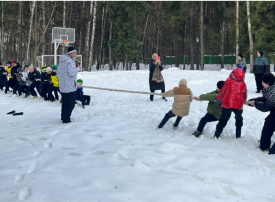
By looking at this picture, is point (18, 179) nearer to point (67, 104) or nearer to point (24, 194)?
point (24, 194)

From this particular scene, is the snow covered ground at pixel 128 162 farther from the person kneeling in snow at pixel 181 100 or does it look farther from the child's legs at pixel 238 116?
the person kneeling in snow at pixel 181 100

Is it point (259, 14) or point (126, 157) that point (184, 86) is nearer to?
point (126, 157)

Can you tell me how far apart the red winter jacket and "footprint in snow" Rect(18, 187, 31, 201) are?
3765 millimetres

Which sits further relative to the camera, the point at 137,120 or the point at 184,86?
the point at 137,120

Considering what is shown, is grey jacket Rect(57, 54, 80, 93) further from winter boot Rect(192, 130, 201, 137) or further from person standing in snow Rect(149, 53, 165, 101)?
person standing in snow Rect(149, 53, 165, 101)

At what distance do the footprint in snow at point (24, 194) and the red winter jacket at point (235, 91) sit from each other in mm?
3765

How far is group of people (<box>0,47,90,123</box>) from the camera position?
294 inches

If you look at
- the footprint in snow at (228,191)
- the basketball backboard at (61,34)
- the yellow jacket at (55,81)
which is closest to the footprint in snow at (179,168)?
the footprint in snow at (228,191)

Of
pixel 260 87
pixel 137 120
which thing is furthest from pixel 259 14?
pixel 137 120

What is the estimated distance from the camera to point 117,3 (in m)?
30.9

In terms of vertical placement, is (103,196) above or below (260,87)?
below

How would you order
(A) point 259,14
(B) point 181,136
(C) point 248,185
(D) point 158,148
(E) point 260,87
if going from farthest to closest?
(A) point 259,14
(E) point 260,87
(B) point 181,136
(D) point 158,148
(C) point 248,185

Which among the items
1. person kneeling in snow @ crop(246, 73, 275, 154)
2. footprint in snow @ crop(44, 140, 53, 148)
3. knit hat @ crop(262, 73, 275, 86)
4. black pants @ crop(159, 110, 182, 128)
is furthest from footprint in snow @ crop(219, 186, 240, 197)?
footprint in snow @ crop(44, 140, 53, 148)

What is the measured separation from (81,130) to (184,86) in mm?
2433
